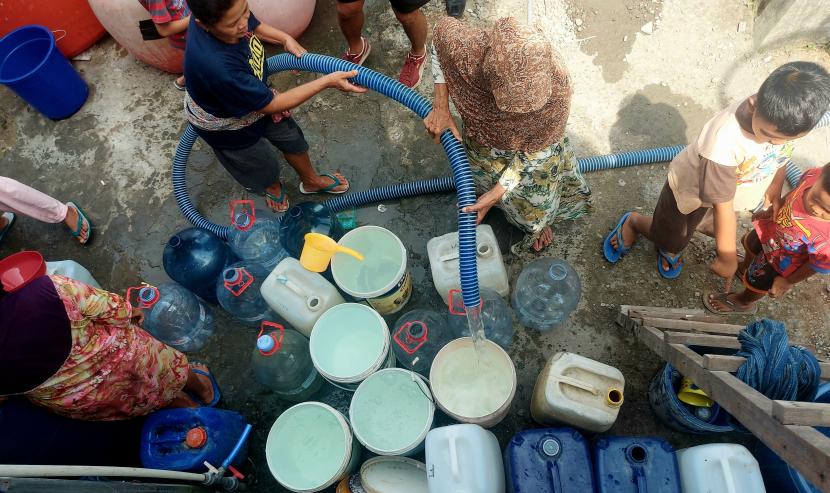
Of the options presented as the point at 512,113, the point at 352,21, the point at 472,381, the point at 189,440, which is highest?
the point at 512,113

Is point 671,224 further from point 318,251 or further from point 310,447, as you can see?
point 310,447

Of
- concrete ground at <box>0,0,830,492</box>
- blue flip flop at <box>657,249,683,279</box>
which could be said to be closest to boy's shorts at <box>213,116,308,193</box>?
concrete ground at <box>0,0,830,492</box>

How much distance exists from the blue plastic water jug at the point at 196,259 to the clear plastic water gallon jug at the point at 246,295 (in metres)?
0.11

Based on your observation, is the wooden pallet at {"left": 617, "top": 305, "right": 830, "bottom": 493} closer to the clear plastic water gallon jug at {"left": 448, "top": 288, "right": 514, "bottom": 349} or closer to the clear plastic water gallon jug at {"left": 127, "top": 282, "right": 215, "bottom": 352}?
the clear plastic water gallon jug at {"left": 448, "top": 288, "right": 514, "bottom": 349}

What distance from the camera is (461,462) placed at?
2.32m

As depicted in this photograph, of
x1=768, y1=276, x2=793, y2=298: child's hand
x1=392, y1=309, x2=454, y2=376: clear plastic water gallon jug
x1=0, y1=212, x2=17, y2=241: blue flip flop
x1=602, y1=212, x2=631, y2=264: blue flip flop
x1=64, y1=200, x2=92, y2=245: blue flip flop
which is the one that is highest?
x1=768, y1=276, x2=793, y2=298: child's hand

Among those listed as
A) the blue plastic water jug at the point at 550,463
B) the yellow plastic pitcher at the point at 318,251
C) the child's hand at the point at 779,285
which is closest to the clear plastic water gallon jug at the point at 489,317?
the yellow plastic pitcher at the point at 318,251

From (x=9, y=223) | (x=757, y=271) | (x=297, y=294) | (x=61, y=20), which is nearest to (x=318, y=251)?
(x=297, y=294)

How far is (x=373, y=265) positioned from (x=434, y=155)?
53.1 inches

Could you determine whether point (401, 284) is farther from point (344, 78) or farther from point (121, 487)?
point (121, 487)

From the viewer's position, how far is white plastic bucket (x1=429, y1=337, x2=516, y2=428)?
2.51 m

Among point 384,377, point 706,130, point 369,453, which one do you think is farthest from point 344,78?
point 369,453

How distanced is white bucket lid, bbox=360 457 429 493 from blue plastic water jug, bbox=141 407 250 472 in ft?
2.62

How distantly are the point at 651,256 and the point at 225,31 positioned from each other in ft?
9.92
